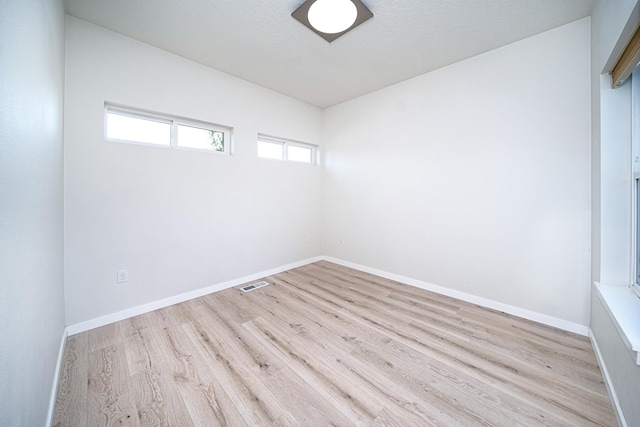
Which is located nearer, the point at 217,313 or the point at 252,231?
the point at 217,313

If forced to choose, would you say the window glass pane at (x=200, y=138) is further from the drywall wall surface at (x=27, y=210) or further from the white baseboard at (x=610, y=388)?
the white baseboard at (x=610, y=388)

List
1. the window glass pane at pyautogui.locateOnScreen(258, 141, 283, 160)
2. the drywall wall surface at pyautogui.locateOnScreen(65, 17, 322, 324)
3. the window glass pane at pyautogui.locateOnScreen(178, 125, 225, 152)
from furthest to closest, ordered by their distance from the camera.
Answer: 1. the window glass pane at pyautogui.locateOnScreen(258, 141, 283, 160)
2. the window glass pane at pyautogui.locateOnScreen(178, 125, 225, 152)
3. the drywall wall surface at pyautogui.locateOnScreen(65, 17, 322, 324)

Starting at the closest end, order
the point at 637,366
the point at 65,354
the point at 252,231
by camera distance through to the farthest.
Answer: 1. the point at 637,366
2. the point at 65,354
3. the point at 252,231

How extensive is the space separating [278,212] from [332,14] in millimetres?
2471

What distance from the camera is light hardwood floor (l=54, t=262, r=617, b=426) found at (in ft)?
4.20

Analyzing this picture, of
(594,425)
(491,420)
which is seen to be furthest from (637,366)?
(491,420)

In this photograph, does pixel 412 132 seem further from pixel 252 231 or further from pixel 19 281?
pixel 19 281

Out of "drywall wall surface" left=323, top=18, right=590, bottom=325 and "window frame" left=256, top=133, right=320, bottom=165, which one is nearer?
"drywall wall surface" left=323, top=18, right=590, bottom=325

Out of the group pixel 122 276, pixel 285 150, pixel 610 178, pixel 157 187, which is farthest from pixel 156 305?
pixel 610 178

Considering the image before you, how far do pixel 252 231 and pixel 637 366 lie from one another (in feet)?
10.8

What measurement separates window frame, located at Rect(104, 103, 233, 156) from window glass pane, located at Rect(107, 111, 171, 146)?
0.03 m

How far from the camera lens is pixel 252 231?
3256 mm

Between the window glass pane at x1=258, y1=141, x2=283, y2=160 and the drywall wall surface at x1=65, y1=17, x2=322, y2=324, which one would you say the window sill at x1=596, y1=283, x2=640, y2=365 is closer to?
the drywall wall surface at x1=65, y1=17, x2=322, y2=324

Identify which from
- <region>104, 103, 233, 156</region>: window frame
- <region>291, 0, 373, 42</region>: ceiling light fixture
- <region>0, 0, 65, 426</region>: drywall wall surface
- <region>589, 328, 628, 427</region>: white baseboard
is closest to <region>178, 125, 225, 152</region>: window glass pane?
<region>104, 103, 233, 156</region>: window frame
